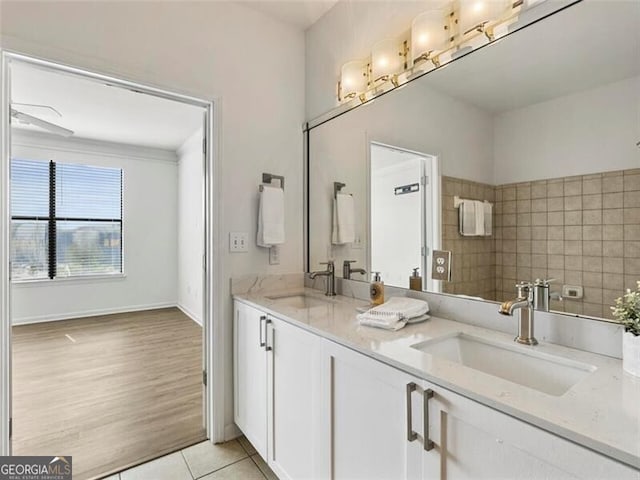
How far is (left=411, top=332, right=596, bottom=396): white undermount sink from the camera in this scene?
3.10 feet

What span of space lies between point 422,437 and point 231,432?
1463 millimetres

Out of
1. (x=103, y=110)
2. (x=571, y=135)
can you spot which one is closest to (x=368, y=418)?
(x=571, y=135)

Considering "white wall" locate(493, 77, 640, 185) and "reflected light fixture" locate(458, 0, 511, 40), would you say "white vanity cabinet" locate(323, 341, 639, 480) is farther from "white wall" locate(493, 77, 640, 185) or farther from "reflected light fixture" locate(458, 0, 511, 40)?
"reflected light fixture" locate(458, 0, 511, 40)

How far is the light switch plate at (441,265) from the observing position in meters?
1.43

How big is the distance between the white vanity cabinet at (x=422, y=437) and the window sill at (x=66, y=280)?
15.5 feet

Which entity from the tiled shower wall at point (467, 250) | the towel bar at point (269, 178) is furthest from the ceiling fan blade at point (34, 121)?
the tiled shower wall at point (467, 250)

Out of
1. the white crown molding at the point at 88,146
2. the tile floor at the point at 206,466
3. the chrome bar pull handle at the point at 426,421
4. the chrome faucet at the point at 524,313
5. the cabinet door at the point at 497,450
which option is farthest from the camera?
the white crown molding at the point at 88,146

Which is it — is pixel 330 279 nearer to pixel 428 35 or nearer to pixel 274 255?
pixel 274 255

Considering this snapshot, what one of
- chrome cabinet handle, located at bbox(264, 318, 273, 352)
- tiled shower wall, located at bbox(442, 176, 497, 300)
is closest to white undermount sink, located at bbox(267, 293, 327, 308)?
chrome cabinet handle, located at bbox(264, 318, 273, 352)

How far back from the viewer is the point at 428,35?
56.3 inches

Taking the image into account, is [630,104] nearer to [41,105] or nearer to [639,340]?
[639,340]

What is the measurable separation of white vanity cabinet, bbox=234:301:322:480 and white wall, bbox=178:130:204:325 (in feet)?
8.46

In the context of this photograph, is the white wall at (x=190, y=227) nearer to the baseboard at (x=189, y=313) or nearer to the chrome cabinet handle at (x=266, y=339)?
the baseboard at (x=189, y=313)

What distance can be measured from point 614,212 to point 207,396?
6.81 feet
